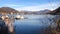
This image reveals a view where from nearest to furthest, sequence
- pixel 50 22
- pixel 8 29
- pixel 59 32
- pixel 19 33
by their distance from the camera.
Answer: pixel 50 22 → pixel 59 32 → pixel 8 29 → pixel 19 33

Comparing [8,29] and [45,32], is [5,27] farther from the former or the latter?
[45,32]

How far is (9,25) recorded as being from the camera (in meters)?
8.48

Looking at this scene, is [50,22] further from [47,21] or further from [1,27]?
[1,27]

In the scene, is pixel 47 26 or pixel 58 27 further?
pixel 58 27

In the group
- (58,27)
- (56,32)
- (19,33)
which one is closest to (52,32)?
(56,32)

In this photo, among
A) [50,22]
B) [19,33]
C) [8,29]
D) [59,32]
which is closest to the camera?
[50,22]

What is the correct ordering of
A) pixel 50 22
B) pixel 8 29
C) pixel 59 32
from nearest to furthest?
pixel 50 22
pixel 59 32
pixel 8 29

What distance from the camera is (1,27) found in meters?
9.05

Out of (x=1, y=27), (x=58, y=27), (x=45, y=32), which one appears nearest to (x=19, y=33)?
(x=1, y=27)

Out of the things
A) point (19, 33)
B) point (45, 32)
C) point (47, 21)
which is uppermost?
point (47, 21)

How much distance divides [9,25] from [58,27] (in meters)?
2.44

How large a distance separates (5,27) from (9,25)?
0.30m

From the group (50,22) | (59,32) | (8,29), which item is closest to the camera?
(50,22)

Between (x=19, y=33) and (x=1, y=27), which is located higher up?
(x=1, y=27)
